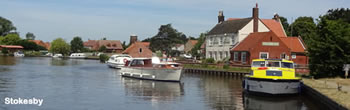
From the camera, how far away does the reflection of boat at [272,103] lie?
2584 centimetres

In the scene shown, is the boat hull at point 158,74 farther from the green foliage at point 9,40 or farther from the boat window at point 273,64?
the green foliage at point 9,40

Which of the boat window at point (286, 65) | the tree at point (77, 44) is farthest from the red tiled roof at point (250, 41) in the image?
the tree at point (77, 44)

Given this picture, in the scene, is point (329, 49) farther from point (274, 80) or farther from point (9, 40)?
point (9, 40)

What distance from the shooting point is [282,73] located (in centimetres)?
2905

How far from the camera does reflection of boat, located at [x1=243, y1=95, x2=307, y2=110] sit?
25.8 meters

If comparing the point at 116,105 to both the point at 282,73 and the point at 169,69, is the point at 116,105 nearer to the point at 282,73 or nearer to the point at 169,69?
the point at 282,73

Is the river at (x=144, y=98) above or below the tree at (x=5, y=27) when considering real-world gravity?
below

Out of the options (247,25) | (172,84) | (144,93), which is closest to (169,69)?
(172,84)

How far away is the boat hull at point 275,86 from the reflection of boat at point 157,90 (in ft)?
19.6

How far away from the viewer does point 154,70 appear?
41.9 meters

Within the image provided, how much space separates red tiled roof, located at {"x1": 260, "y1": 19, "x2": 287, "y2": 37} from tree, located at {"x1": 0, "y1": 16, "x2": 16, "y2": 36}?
129073 mm

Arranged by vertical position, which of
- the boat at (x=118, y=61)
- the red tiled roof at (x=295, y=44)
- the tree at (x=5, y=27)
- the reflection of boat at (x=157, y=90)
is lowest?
the reflection of boat at (x=157, y=90)

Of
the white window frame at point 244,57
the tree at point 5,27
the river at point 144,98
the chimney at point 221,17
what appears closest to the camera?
the river at point 144,98

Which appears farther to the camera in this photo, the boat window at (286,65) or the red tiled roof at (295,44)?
the red tiled roof at (295,44)
